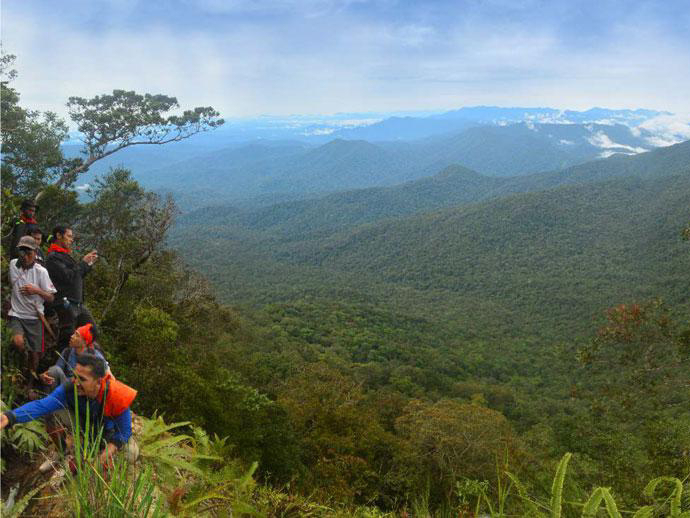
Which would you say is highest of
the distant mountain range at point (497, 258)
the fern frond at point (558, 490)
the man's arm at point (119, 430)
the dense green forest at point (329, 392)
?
the fern frond at point (558, 490)

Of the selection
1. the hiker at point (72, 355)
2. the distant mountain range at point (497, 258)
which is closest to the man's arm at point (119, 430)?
the hiker at point (72, 355)

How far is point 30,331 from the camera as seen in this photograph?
4926 mm

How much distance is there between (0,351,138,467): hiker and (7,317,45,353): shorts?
2.27 m

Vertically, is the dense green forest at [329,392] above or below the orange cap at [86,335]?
below

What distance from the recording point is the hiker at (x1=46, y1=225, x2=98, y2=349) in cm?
541

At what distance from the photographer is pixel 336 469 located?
432 inches

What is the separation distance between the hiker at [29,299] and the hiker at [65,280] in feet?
1.39

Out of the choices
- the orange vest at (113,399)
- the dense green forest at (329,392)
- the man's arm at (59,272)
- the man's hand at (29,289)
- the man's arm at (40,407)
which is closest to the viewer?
the man's arm at (40,407)

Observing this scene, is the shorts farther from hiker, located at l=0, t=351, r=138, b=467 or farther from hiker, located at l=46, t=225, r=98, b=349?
hiker, located at l=0, t=351, r=138, b=467

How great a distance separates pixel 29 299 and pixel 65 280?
1.96 feet

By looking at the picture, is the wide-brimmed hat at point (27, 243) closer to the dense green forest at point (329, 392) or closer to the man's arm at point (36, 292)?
the man's arm at point (36, 292)

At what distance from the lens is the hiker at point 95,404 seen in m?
2.93

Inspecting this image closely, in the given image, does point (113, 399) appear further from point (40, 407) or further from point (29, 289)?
point (29, 289)

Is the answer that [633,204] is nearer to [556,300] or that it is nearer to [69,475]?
[556,300]
